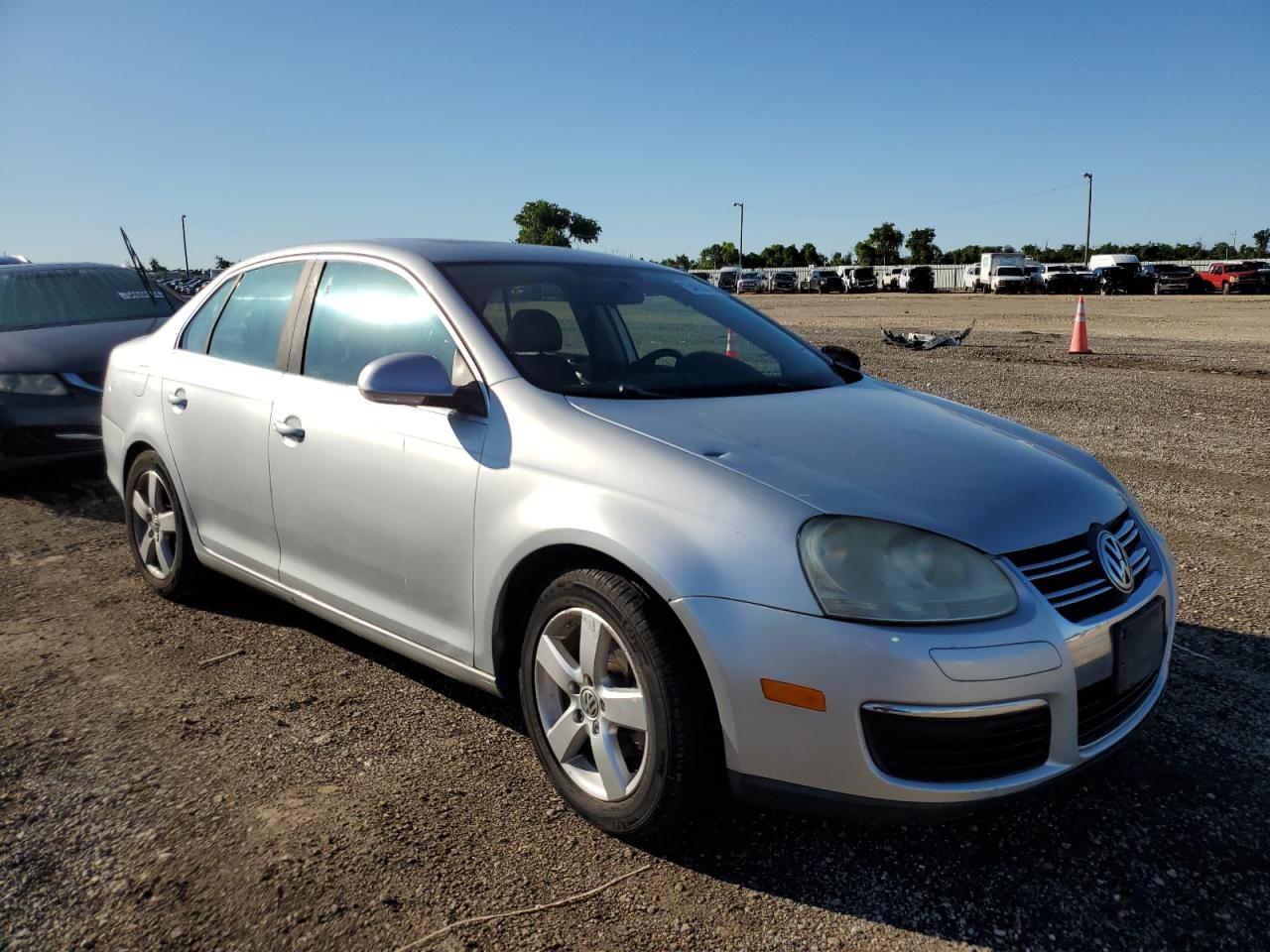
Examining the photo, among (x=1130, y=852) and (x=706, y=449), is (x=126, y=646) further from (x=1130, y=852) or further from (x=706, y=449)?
(x=1130, y=852)

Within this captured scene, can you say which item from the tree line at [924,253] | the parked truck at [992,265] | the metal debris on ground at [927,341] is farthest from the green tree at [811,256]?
the metal debris on ground at [927,341]

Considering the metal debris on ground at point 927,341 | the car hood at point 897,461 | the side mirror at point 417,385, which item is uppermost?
the side mirror at point 417,385

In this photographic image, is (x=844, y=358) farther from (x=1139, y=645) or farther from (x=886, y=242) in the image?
(x=886, y=242)

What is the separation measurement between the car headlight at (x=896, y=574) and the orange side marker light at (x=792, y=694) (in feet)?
0.58

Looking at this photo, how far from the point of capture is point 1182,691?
3504mm

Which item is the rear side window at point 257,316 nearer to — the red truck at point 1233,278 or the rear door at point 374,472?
the rear door at point 374,472

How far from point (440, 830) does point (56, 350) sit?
5592mm

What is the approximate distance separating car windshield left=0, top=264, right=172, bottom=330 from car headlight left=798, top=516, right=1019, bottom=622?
6.91 m

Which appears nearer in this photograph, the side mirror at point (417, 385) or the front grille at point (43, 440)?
the side mirror at point (417, 385)

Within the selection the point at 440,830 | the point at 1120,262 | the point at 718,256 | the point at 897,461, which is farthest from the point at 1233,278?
the point at 718,256

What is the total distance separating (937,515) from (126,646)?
3194 mm

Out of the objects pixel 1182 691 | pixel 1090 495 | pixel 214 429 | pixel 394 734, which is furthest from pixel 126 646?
pixel 1182 691

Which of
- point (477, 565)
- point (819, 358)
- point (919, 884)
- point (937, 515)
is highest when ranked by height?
point (819, 358)

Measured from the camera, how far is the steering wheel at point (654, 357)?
11.0ft
